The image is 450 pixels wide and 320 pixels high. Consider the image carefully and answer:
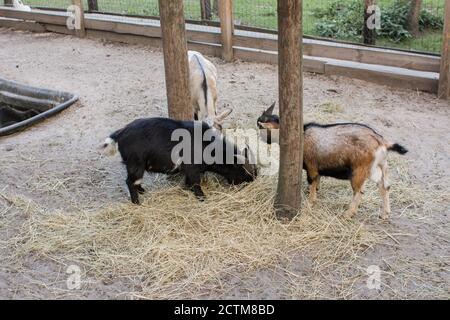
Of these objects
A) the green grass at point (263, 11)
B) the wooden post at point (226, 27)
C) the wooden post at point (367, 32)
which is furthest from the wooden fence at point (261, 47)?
the green grass at point (263, 11)

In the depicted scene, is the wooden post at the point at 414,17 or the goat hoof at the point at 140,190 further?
the wooden post at the point at 414,17

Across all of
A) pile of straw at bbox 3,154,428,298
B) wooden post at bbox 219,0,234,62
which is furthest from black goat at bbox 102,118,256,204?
wooden post at bbox 219,0,234,62

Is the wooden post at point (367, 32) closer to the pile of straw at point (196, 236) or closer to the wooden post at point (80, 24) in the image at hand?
the pile of straw at point (196, 236)

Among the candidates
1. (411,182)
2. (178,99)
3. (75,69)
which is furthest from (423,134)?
(75,69)

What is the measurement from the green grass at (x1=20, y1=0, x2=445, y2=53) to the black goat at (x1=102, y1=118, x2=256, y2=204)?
547 centimetres

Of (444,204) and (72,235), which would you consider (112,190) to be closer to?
(72,235)

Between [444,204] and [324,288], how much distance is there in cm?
176

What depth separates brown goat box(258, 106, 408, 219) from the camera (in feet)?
15.0

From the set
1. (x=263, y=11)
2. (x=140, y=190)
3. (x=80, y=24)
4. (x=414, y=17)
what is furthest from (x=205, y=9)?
(x=140, y=190)

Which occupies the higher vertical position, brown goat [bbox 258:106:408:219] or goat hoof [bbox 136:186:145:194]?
brown goat [bbox 258:106:408:219]

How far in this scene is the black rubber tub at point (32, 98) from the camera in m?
8.25

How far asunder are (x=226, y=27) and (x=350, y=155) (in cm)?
545

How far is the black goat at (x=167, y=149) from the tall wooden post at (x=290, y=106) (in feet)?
2.52

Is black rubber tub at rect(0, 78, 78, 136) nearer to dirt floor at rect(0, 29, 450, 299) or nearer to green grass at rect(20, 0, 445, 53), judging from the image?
dirt floor at rect(0, 29, 450, 299)
